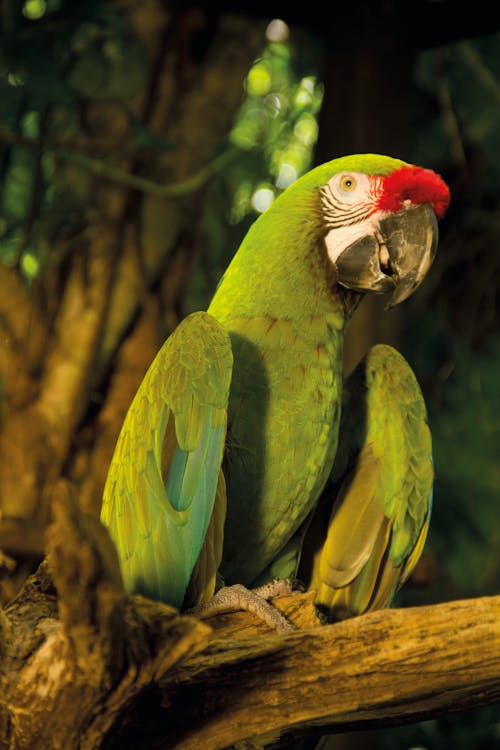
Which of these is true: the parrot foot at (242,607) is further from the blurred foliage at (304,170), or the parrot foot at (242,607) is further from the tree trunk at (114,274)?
the blurred foliage at (304,170)

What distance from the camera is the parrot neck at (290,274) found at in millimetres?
1178

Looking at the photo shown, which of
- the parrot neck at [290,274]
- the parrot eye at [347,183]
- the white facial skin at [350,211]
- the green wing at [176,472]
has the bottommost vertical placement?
the green wing at [176,472]

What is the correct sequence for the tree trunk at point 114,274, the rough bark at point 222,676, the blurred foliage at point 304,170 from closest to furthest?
the rough bark at point 222,676, the blurred foliage at point 304,170, the tree trunk at point 114,274

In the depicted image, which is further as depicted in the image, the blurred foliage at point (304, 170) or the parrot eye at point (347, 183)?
the blurred foliage at point (304, 170)

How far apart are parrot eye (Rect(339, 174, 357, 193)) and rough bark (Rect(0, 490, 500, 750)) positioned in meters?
0.57

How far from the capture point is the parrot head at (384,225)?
1155 millimetres

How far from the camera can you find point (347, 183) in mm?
1174

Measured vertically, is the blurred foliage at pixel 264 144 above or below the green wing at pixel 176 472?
above

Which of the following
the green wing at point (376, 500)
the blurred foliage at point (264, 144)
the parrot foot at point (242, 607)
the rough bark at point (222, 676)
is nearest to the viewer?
the rough bark at point (222, 676)

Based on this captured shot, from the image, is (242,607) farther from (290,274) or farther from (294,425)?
(290,274)

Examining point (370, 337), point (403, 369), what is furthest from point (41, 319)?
point (403, 369)

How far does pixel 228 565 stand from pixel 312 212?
1.61ft

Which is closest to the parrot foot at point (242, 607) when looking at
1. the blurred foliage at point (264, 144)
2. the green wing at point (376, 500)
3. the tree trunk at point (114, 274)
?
the green wing at point (376, 500)

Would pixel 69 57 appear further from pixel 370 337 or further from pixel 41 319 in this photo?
pixel 370 337
